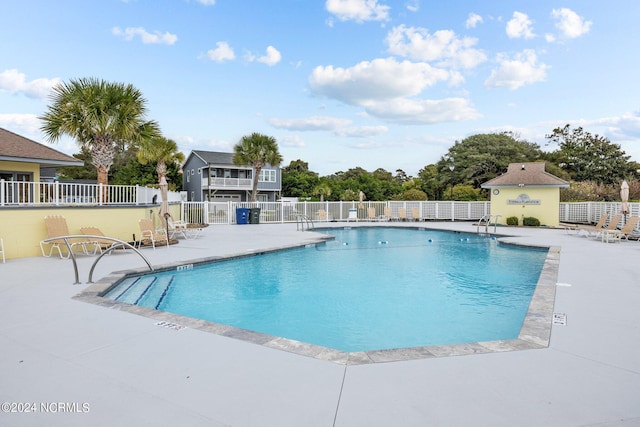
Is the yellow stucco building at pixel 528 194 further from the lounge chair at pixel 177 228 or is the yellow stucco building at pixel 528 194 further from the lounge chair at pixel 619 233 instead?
the lounge chair at pixel 177 228

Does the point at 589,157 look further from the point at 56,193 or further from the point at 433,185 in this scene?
the point at 56,193

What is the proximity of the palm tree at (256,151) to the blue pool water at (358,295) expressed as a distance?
52.6 feet

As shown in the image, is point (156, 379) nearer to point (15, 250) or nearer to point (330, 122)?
point (15, 250)

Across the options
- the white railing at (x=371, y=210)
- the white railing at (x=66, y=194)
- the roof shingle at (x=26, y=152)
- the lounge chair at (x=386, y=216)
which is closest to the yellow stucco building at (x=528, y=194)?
the white railing at (x=371, y=210)

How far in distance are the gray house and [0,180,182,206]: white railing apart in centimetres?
2293

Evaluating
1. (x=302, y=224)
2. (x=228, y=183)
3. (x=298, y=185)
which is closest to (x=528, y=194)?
(x=302, y=224)

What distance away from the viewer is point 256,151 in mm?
25906

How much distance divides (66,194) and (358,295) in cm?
812

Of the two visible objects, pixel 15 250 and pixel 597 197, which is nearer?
pixel 15 250

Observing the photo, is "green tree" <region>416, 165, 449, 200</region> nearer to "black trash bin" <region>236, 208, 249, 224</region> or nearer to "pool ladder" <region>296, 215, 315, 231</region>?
"pool ladder" <region>296, 215, 315, 231</region>

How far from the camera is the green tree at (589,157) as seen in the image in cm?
3212

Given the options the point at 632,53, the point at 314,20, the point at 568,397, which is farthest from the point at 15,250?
the point at 632,53

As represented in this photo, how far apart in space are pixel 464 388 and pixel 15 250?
1002cm

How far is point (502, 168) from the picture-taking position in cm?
3519
